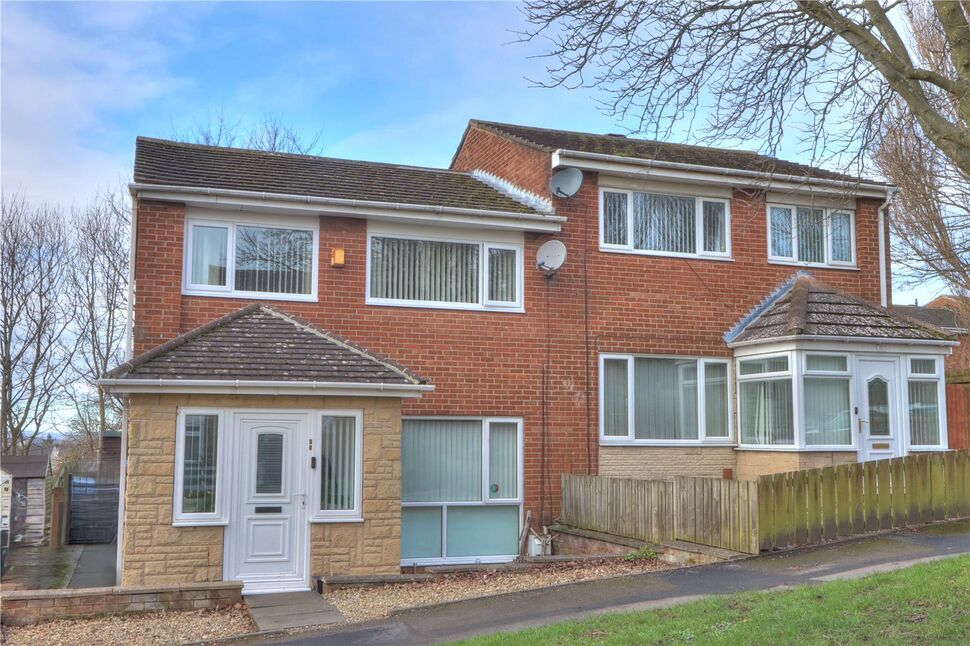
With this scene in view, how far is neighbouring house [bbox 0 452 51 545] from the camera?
62.1 ft

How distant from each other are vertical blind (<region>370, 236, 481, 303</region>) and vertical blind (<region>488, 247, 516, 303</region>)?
23cm

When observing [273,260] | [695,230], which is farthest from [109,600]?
[695,230]

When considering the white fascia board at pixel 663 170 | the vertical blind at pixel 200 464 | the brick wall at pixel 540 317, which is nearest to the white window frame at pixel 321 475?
the vertical blind at pixel 200 464

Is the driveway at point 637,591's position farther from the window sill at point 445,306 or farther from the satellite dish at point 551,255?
the satellite dish at point 551,255

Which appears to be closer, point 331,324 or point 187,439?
point 187,439

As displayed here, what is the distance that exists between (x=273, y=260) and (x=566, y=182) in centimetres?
500

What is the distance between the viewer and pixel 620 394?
1546 cm

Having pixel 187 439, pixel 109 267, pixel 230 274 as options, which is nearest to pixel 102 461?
pixel 109 267

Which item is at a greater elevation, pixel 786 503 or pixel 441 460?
pixel 441 460

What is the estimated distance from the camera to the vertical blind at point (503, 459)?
14.7 meters

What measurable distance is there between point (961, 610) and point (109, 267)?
2554cm

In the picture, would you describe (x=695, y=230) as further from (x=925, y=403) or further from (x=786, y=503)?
(x=786, y=503)

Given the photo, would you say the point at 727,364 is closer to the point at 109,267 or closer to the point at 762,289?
the point at 762,289

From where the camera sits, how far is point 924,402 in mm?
15477
